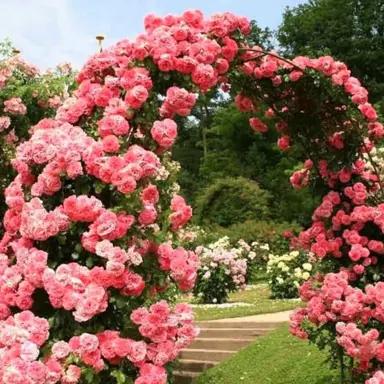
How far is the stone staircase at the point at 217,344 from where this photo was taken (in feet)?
26.9

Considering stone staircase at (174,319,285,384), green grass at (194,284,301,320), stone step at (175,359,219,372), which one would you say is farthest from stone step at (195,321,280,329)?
stone step at (175,359,219,372)

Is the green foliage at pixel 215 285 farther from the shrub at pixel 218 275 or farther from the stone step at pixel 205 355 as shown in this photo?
the stone step at pixel 205 355

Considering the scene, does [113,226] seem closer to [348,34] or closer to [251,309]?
[251,309]

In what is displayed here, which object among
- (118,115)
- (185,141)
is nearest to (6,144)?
(118,115)

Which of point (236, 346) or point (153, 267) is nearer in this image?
point (153, 267)

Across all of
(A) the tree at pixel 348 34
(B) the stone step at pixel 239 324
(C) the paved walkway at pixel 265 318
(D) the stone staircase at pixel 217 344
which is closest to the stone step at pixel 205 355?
(D) the stone staircase at pixel 217 344

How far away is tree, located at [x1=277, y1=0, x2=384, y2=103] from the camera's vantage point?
98.7 feet

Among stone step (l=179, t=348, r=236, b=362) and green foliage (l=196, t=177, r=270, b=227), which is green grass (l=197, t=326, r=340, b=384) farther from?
green foliage (l=196, t=177, r=270, b=227)

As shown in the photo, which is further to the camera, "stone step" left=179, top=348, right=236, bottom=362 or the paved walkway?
the paved walkway

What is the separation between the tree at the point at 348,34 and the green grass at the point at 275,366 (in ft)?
71.8

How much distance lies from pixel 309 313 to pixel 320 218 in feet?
2.53

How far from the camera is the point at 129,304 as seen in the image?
3.63 m

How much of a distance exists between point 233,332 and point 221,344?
241 millimetres

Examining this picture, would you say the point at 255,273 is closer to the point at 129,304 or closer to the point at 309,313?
the point at 309,313
